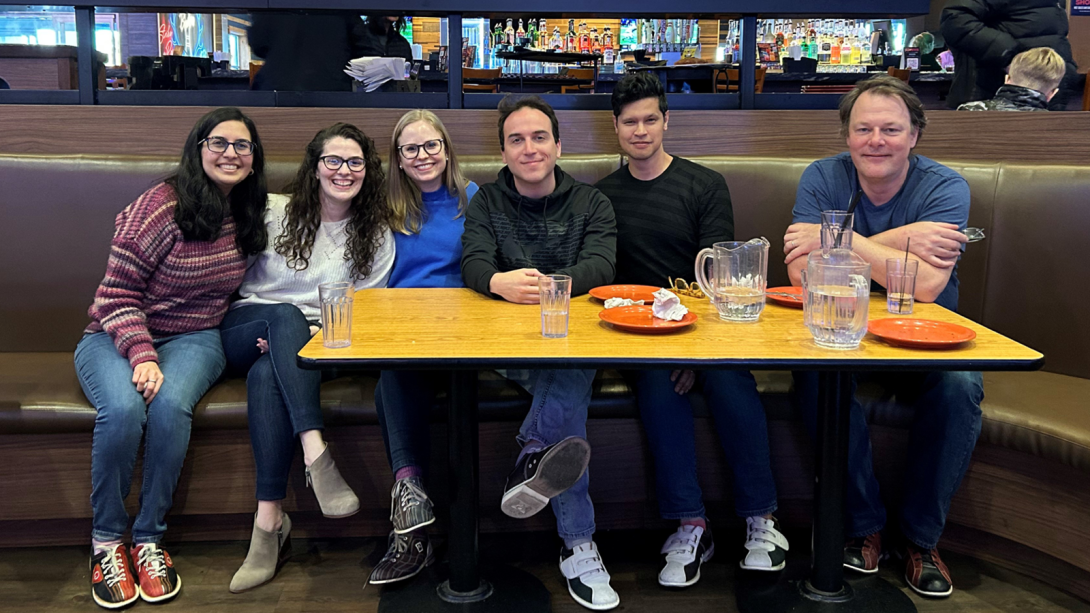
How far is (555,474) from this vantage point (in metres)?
1.79

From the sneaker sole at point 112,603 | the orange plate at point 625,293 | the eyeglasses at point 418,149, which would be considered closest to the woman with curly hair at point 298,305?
the eyeglasses at point 418,149

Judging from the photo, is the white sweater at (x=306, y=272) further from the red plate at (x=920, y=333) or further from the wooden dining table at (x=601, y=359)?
the red plate at (x=920, y=333)

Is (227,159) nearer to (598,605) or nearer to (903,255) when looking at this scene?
(598,605)

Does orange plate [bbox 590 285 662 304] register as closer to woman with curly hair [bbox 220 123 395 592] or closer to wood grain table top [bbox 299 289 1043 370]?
wood grain table top [bbox 299 289 1043 370]

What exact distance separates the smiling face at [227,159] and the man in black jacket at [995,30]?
3.21 metres

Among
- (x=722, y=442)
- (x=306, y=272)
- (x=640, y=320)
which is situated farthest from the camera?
(x=306, y=272)

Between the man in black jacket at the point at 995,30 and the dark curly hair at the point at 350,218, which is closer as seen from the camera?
the dark curly hair at the point at 350,218

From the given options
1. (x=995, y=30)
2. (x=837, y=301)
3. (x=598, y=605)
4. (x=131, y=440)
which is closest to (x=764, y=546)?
(x=598, y=605)

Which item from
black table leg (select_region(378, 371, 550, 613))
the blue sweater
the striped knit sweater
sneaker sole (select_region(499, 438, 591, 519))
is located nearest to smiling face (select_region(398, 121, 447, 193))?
the blue sweater

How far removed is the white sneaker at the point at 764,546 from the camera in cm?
209

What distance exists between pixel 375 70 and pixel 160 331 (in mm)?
1345

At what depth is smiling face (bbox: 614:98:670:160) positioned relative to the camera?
2412mm

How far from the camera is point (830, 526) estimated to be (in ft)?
6.11

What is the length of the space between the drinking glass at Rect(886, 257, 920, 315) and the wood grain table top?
3 cm
